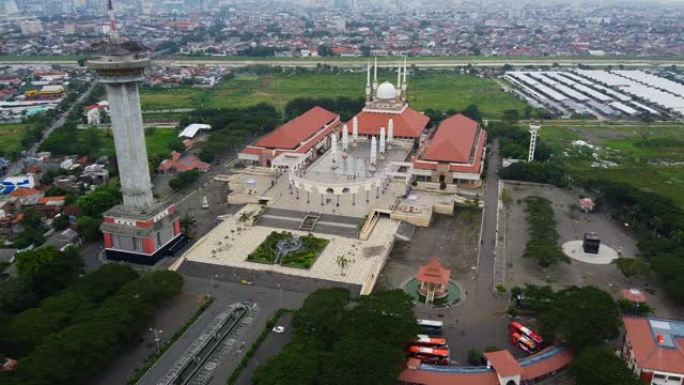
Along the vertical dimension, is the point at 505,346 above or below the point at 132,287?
below

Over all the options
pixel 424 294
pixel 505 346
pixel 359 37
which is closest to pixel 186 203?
pixel 424 294

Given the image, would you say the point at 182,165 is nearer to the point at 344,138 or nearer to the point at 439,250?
the point at 344,138

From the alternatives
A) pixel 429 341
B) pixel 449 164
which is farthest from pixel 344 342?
pixel 449 164

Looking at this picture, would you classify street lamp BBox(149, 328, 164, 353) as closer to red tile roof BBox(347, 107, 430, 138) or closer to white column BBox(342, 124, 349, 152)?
white column BBox(342, 124, 349, 152)

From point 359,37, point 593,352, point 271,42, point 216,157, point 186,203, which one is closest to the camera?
point 593,352

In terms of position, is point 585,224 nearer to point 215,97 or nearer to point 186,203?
point 186,203

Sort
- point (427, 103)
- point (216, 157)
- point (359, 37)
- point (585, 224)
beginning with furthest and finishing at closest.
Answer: point (359, 37) → point (427, 103) → point (216, 157) → point (585, 224)

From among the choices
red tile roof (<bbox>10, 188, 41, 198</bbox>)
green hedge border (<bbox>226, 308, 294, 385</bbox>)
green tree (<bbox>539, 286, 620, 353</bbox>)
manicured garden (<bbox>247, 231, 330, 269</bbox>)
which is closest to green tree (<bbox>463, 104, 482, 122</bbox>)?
manicured garden (<bbox>247, 231, 330, 269</bbox>)
